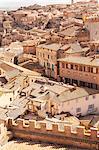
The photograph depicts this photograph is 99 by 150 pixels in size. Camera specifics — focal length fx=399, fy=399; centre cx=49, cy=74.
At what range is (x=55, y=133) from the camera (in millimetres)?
12555

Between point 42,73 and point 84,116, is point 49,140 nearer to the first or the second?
point 84,116

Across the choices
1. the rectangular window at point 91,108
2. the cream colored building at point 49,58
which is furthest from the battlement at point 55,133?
the cream colored building at point 49,58

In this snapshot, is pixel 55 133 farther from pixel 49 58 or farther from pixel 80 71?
pixel 49 58

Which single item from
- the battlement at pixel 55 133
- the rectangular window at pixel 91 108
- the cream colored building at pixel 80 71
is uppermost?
the battlement at pixel 55 133

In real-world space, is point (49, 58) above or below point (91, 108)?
above

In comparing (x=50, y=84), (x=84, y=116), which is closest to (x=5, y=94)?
(x=50, y=84)

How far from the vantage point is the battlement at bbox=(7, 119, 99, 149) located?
1202cm

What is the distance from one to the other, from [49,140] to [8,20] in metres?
68.5

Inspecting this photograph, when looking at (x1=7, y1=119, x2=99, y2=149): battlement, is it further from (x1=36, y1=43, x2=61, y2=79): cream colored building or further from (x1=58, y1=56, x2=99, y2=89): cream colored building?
(x1=36, y1=43, x2=61, y2=79): cream colored building

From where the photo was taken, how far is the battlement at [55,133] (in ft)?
39.4

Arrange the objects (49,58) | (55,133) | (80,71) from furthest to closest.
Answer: (49,58)
(80,71)
(55,133)

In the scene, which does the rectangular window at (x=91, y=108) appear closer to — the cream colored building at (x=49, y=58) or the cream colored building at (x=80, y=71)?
the cream colored building at (x=80, y=71)

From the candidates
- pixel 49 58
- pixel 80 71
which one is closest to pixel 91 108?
pixel 80 71

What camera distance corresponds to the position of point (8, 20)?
79.5 m
